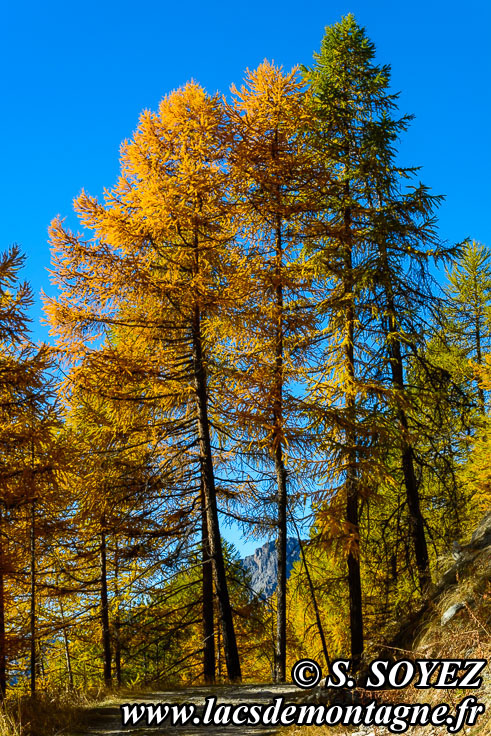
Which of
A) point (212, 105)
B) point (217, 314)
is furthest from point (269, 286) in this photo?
point (212, 105)

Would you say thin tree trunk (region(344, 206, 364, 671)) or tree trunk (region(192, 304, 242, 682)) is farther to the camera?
tree trunk (region(192, 304, 242, 682))

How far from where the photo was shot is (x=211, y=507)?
12.0m

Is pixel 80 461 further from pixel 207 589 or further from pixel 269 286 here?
pixel 269 286

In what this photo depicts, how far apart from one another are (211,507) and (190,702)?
4292mm

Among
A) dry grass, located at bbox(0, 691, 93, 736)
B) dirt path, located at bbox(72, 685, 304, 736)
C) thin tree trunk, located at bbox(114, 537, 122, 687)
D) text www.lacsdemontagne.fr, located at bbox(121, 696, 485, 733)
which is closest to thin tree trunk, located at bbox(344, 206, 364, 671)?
dirt path, located at bbox(72, 685, 304, 736)

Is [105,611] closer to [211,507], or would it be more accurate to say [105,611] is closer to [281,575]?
[211,507]

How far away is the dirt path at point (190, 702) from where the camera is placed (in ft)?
22.3

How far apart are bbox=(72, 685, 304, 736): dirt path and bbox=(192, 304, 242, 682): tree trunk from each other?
7.02 feet

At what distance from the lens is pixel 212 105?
12.3 meters

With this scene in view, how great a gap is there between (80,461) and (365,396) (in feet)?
20.0

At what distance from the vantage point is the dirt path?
6.80 metres

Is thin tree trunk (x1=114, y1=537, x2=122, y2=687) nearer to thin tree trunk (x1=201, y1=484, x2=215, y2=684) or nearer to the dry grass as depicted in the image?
thin tree trunk (x1=201, y1=484, x2=215, y2=684)

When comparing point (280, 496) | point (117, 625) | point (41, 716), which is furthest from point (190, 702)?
point (117, 625)

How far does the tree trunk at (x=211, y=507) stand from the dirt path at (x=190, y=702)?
2.14 metres
